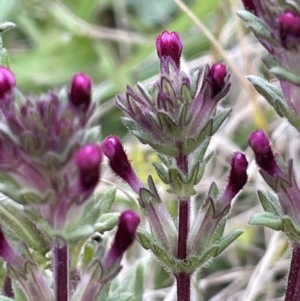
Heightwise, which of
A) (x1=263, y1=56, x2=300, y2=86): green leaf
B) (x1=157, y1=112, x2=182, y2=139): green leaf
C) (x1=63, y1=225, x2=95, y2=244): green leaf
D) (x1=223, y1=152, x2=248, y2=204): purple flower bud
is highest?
(x1=263, y1=56, x2=300, y2=86): green leaf

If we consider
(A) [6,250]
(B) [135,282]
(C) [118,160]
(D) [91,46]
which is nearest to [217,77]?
(C) [118,160]

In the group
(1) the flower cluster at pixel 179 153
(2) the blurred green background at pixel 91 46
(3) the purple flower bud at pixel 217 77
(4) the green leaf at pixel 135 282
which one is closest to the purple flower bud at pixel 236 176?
(1) the flower cluster at pixel 179 153

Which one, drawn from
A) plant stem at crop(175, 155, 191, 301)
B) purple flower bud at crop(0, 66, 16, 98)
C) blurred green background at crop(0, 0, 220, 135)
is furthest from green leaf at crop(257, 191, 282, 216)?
blurred green background at crop(0, 0, 220, 135)

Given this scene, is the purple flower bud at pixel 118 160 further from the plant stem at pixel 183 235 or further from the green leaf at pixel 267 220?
the green leaf at pixel 267 220

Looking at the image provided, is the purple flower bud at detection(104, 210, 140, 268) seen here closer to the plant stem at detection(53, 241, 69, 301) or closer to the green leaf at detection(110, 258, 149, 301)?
the plant stem at detection(53, 241, 69, 301)

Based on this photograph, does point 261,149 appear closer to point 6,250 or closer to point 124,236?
point 124,236

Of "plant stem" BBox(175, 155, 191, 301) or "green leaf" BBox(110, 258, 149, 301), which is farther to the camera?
"green leaf" BBox(110, 258, 149, 301)
